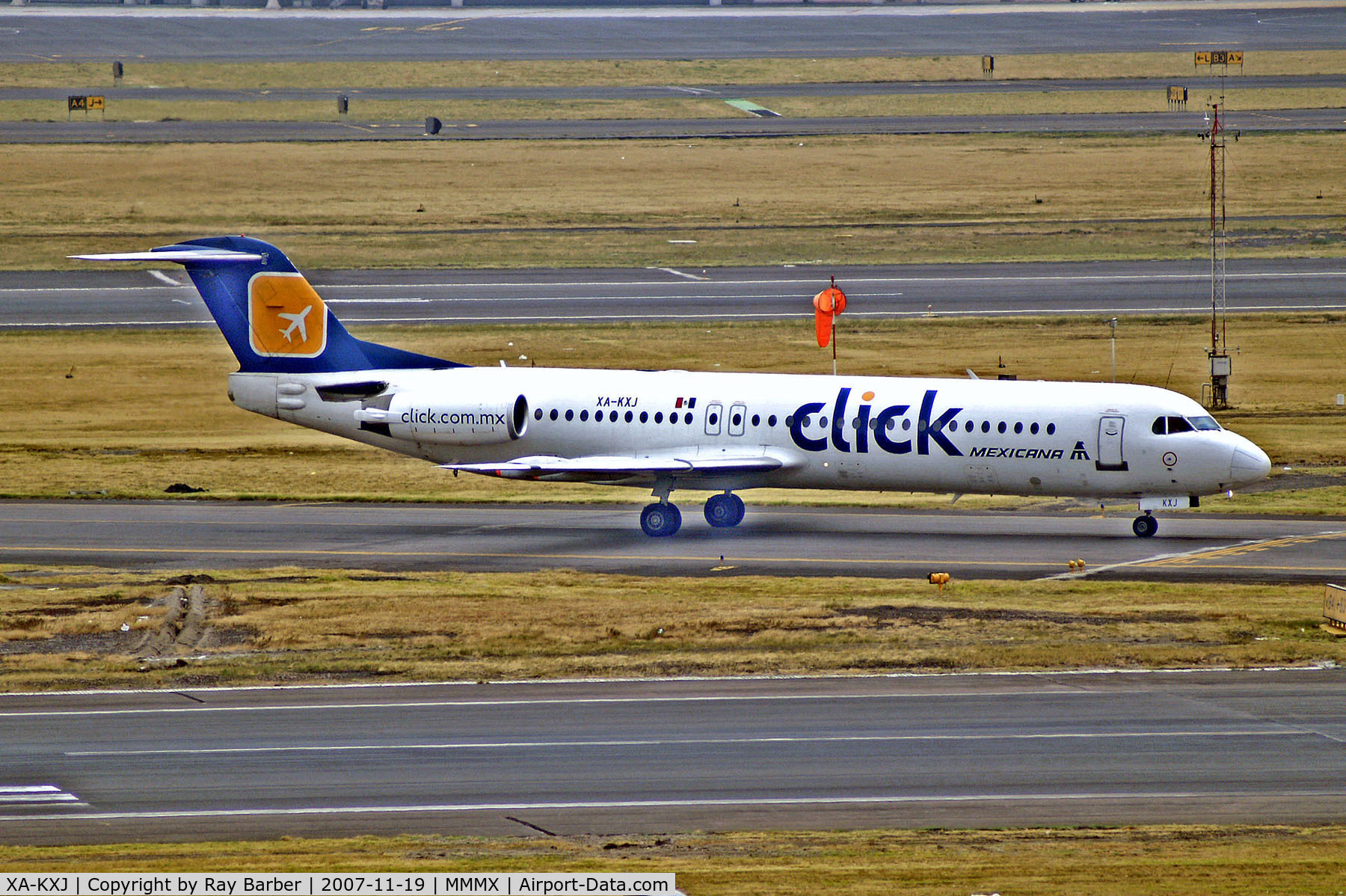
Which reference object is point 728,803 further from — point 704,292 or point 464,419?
point 704,292

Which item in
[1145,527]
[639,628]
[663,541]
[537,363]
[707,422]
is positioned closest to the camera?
[639,628]

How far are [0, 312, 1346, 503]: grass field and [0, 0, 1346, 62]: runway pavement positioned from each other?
228 feet

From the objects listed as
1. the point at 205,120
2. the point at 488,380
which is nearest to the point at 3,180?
the point at 205,120

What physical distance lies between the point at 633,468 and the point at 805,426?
4369 mm

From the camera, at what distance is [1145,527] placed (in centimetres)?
4003

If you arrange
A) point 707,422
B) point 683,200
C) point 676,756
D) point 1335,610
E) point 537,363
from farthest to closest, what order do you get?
1. point 683,200
2. point 537,363
3. point 707,422
4. point 1335,610
5. point 676,756

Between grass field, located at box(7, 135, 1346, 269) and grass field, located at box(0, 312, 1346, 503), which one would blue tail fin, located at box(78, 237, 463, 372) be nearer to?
grass field, located at box(0, 312, 1346, 503)

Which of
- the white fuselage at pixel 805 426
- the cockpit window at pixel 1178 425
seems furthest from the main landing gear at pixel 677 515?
the cockpit window at pixel 1178 425

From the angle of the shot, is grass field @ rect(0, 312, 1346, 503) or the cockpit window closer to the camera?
the cockpit window

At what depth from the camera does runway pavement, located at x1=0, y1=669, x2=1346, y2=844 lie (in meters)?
21.4

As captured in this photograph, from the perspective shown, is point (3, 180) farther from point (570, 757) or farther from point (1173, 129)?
point (570, 757)

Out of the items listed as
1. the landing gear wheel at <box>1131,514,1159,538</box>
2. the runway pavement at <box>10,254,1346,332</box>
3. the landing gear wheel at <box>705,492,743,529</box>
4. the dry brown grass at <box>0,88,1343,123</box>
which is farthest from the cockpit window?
the dry brown grass at <box>0,88,1343,123</box>

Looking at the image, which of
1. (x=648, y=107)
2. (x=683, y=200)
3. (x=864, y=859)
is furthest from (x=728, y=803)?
(x=648, y=107)

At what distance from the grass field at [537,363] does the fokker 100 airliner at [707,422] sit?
437 centimetres
